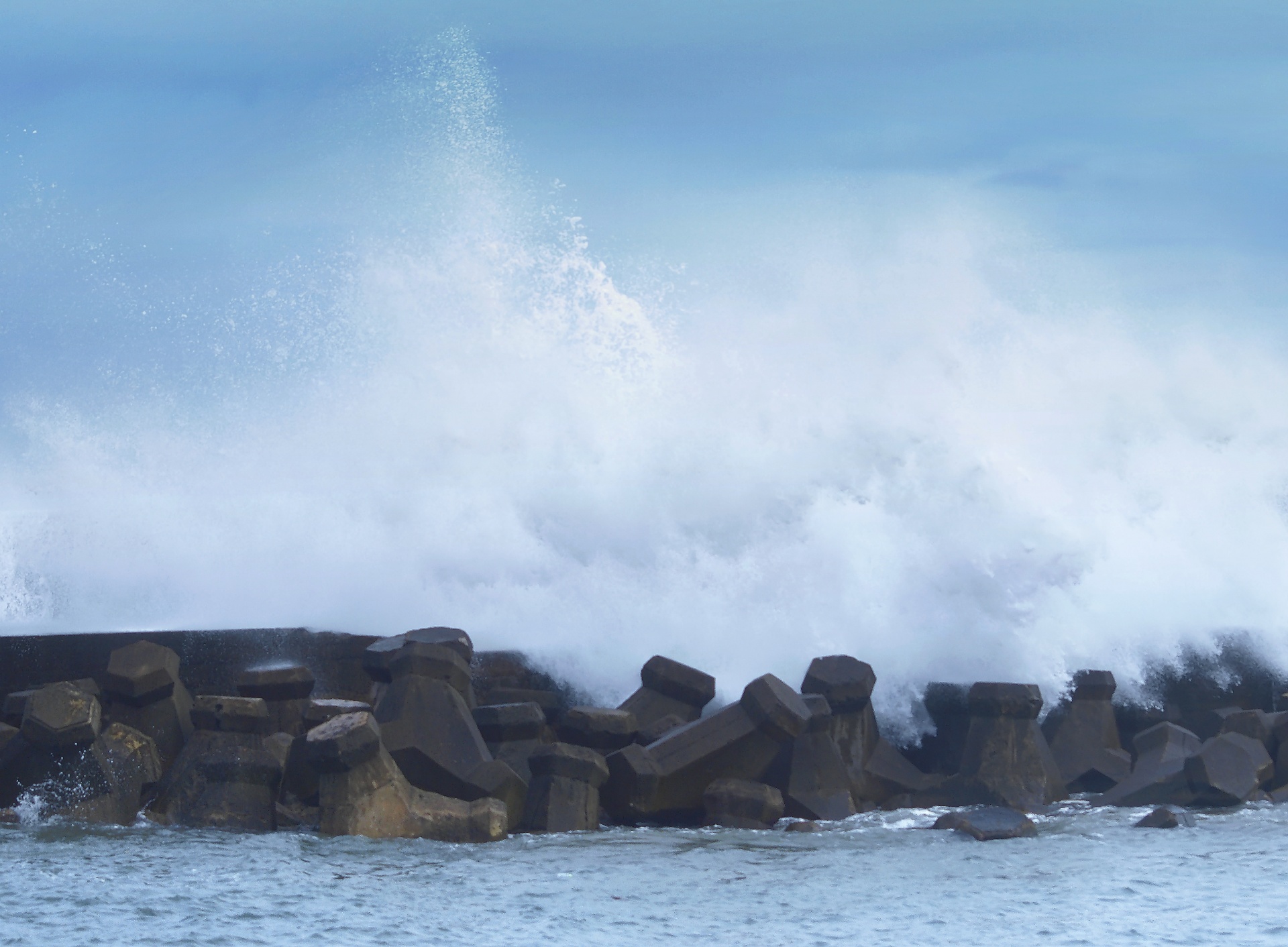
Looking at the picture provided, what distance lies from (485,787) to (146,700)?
6.90ft

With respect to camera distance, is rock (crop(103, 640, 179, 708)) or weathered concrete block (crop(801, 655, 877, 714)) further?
weathered concrete block (crop(801, 655, 877, 714))

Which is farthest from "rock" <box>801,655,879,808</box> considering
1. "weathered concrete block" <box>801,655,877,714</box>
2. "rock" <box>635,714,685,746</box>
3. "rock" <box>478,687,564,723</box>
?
"rock" <box>478,687,564,723</box>

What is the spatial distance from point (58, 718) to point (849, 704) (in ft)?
14.1

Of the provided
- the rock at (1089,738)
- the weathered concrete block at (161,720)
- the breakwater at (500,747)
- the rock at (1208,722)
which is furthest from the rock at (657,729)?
the rock at (1208,722)

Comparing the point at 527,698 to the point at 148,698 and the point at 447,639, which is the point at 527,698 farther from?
the point at 148,698

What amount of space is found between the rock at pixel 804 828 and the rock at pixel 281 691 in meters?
2.81

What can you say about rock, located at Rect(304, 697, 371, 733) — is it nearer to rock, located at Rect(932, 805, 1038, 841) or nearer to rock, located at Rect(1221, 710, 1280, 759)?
rock, located at Rect(932, 805, 1038, 841)

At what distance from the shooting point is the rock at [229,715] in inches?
256

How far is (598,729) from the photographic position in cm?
699

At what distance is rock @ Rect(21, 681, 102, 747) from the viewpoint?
246 inches

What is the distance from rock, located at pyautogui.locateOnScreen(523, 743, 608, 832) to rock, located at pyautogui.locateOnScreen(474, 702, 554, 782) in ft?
1.15

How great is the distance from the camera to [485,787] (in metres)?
6.33

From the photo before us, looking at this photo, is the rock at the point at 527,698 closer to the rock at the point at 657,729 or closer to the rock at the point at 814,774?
the rock at the point at 657,729

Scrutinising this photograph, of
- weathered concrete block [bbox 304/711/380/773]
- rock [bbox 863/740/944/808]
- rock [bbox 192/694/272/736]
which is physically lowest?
rock [bbox 863/740/944/808]
